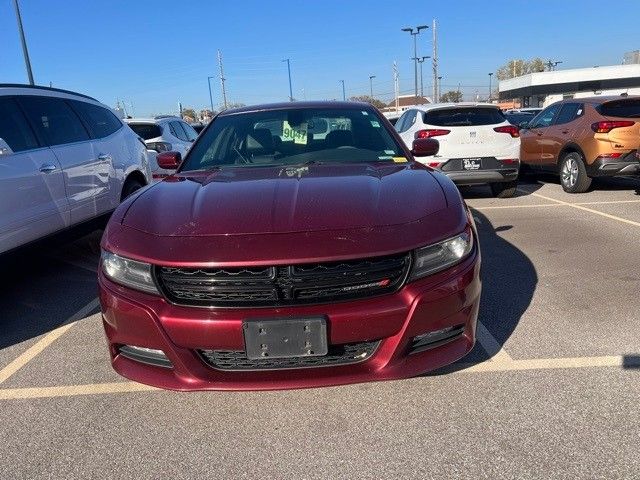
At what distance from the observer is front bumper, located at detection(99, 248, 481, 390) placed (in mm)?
2307

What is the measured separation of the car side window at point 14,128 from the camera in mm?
4293

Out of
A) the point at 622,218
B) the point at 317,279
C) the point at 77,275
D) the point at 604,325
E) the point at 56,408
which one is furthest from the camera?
the point at 622,218

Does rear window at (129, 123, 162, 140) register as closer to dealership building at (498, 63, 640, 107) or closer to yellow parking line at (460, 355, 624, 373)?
yellow parking line at (460, 355, 624, 373)

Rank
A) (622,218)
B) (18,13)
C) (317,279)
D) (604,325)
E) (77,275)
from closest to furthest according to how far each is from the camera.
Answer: (317,279) < (604,325) < (77,275) < (622,218) < (18,13)

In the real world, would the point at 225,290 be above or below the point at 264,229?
below

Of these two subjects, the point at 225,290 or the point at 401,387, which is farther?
the point at 401,387

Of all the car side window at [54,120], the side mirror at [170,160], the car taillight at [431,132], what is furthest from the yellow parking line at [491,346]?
the car taillight at [431,132]

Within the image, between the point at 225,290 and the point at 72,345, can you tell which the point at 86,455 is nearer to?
the point at 225,290

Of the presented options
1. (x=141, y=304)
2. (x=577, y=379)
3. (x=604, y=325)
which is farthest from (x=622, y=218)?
(x=141, y=304)

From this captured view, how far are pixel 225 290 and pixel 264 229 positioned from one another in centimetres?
33

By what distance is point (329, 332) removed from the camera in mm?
2305

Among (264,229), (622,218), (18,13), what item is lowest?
(622,218)

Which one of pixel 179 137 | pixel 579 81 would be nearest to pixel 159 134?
pixel 179 137

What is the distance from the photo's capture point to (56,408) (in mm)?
2875
